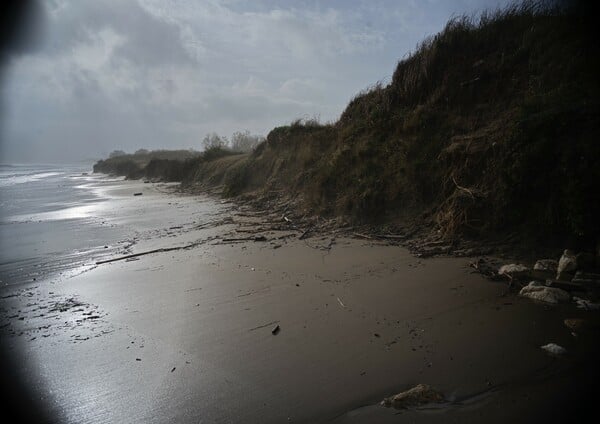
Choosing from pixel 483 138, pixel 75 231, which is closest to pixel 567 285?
pixel 483 138

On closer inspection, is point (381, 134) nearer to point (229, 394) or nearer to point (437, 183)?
point (437, 183)

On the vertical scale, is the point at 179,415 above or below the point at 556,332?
below

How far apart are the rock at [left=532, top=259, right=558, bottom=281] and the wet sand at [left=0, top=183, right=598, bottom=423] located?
32.6 inches

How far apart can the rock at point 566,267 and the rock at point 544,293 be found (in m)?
0.51

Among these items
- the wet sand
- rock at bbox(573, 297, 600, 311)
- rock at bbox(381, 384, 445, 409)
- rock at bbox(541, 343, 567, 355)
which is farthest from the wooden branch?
rock at bbox(381, 384, 445, 409)

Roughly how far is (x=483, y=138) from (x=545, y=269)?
322 cm

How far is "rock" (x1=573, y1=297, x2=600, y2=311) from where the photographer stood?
3737 mm

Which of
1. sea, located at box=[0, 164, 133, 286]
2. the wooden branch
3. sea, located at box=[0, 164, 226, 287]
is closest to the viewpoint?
the wooden branch

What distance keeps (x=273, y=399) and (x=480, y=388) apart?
1.65 m

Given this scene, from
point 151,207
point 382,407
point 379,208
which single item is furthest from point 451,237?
point 151,207

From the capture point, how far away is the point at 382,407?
261 cm

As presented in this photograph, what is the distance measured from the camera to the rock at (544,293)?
3.98 metres

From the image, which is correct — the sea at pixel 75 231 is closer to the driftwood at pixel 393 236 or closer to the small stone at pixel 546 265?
the driftwood at pixel 393 236

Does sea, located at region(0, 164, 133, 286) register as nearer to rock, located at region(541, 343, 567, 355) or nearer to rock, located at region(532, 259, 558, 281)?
rock, located at region(541, 343, 567, 355)
